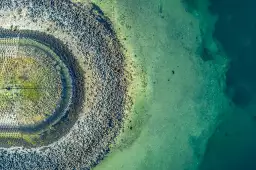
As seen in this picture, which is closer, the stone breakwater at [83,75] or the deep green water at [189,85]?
the stone breakwater at [83,75]

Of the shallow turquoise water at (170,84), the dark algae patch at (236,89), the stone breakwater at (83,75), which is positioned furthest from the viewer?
the dark algae patch at (236,89)

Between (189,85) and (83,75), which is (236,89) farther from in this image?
(83,75)

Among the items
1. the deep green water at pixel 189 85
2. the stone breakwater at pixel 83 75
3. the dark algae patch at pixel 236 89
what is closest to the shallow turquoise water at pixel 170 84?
the deep green water at pixel 189 85

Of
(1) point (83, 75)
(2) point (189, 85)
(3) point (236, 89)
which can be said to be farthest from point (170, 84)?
(1) point (83, 75)

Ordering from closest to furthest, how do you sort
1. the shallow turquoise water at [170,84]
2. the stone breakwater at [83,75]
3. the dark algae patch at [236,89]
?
1. the stone breakwater at [83,75]
2. the shallow turquoise water at [170,84]
3. the dark algae patch at [236,89]

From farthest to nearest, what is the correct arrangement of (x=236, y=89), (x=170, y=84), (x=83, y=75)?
(x=236, y=89) → (x=170, y=84) → (x=83, y=75)

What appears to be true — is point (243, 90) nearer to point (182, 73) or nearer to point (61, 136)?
point (182, 73)

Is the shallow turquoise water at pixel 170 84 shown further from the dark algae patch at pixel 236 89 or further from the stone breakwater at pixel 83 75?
the stone breakwater at pixel 83 75

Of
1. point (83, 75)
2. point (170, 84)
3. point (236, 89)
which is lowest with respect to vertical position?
point (83, 75)
